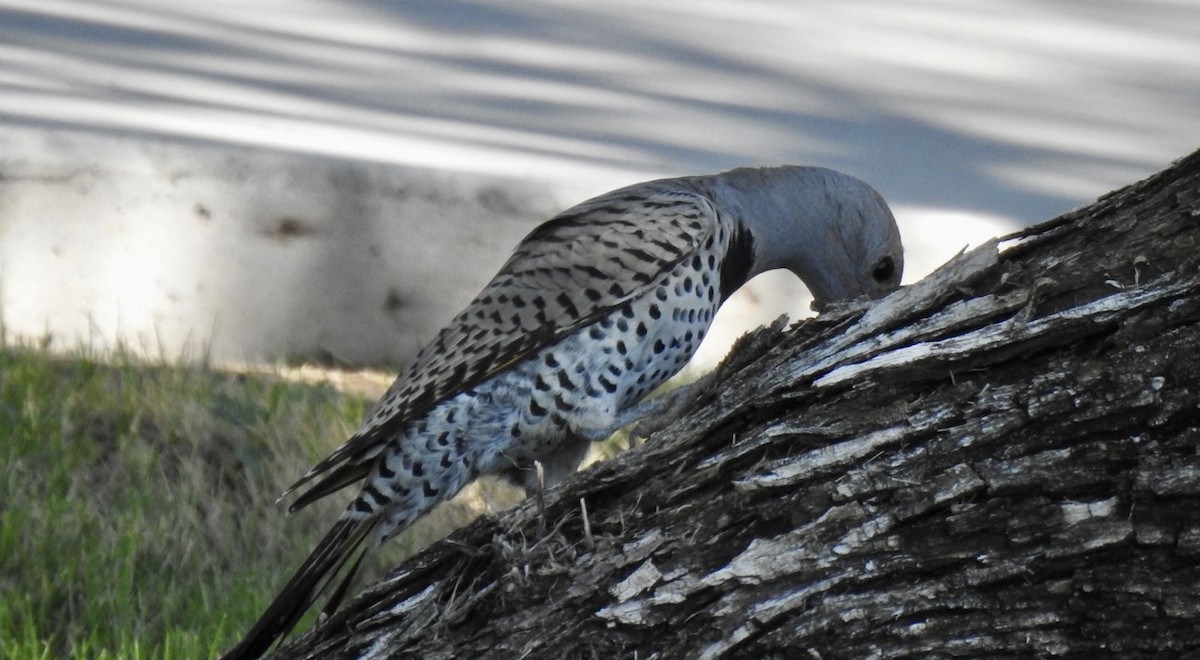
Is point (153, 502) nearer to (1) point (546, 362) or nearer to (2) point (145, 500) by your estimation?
(2) point (145, 500)

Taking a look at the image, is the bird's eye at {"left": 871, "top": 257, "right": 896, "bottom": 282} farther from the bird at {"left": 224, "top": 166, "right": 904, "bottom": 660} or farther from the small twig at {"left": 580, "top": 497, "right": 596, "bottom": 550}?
the small twig at {"left": 580, "top": 497, "right": 596, "bottom": 550}

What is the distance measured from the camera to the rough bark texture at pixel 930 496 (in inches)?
75.7

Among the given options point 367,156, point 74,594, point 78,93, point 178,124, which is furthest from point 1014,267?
point 78,93

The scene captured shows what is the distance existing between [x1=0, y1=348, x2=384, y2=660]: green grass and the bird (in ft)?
1.04

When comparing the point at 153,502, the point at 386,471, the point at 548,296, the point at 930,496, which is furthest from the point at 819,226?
the point at 930,496

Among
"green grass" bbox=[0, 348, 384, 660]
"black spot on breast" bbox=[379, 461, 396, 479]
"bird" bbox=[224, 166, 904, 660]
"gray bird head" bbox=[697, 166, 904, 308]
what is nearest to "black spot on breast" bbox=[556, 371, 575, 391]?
"bird" bbox=[224, 166, 904, 660]

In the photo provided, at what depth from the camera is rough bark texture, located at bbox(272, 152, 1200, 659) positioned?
1923mm

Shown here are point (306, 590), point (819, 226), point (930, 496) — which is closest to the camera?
point (930, 496)

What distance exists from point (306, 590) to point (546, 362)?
2.43ft

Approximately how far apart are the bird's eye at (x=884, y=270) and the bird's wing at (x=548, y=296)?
57 cm

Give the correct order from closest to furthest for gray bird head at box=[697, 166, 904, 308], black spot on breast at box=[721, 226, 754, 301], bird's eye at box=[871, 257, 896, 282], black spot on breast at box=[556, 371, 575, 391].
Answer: black spot on breast at box=[556, 371, 575, 391]
black spot on breast at box=[721, 226, 754, 301]
gray bird head at box=[697, 166, 904, 308]
bird's eye at box=[871, 257, 896, 282]

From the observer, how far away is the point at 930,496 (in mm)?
2004

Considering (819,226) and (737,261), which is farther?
(819,226)

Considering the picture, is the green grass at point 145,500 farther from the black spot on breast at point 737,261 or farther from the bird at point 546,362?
the black spot on breast at point 737,261
